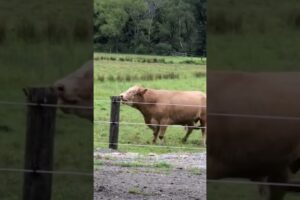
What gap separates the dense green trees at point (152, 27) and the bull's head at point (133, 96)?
3.95m

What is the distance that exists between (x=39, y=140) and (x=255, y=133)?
1.40m

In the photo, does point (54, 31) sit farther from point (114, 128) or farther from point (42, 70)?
point (114, 128)

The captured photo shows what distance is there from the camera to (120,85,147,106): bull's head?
7.01m

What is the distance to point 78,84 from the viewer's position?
209 inches

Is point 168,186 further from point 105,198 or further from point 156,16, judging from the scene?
point 156,16

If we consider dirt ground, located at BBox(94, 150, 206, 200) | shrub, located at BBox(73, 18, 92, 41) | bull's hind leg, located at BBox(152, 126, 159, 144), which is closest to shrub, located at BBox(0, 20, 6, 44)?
shrub, located at BBox(73, 18, 92, 41)

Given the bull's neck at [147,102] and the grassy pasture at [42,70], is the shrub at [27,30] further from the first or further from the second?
the bull's neck at [147,102]

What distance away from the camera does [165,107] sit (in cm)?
715

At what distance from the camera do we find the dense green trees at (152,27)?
1142cm

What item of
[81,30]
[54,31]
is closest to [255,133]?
[81,30]

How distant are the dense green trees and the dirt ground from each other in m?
5.71

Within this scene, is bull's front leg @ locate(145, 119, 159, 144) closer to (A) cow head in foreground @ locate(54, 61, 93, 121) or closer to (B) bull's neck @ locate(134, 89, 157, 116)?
(B) bull's neck @ locate(134, 89, 157, 116)

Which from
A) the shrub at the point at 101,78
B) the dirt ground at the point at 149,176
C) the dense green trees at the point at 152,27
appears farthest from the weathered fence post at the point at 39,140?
the dense green trees at the point at 152,27

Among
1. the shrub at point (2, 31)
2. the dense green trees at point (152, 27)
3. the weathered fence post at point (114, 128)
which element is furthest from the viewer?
the dense green trees at point (152, 27)
